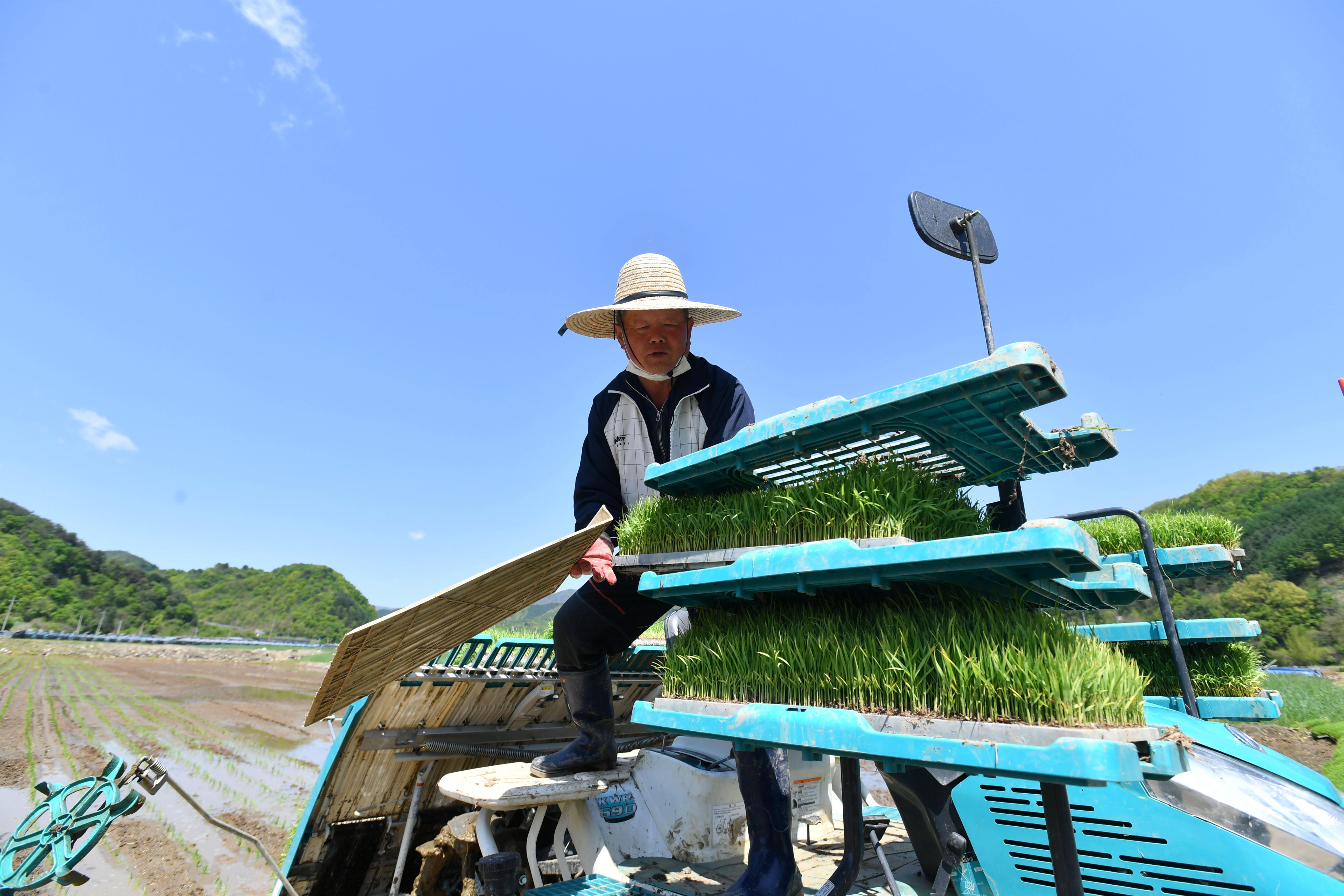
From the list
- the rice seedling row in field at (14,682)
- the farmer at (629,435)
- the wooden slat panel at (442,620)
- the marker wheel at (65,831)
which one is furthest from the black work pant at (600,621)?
the rice seedling row in field at (14,682)

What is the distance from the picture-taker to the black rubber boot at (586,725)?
284 centimetres

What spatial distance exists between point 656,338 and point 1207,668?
318cm

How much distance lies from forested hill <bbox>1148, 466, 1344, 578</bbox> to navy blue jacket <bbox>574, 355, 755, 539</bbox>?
49618mm

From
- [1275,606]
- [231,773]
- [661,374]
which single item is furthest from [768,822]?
[1275,606]

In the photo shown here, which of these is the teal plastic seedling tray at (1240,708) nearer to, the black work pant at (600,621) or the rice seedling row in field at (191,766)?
the black work pant at (600,621)

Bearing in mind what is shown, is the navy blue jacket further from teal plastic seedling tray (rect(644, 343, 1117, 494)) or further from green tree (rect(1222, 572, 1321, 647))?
green tree (rect(1222, 572, 1321, 647))

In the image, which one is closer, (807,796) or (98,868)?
(807,796)

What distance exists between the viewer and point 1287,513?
49.7 meters

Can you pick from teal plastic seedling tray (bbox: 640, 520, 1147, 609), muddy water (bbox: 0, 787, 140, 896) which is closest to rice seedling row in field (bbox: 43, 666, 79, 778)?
muddy water (bbox: 0, 787, 140, 896)

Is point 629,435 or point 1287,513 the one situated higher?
point 1287,513

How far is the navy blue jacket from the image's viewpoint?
2.85 meters

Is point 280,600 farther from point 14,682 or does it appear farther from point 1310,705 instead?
point 1310,705

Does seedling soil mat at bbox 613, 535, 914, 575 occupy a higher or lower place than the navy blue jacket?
lower

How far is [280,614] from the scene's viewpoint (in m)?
107
